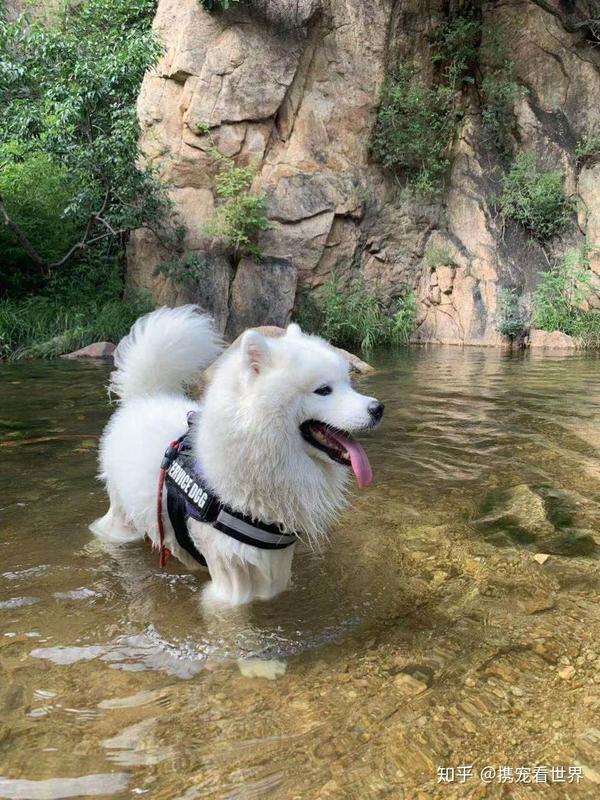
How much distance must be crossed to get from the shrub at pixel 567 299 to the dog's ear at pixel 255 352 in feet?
50.5

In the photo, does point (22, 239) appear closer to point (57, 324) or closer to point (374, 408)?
point (57, 324)

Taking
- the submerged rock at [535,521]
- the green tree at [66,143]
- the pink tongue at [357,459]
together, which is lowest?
the submerged rock at [535,521]

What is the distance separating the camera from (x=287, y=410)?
88.3 inches

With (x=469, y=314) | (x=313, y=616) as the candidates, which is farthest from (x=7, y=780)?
(x=469, y=314)

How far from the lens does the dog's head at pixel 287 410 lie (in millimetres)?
2217

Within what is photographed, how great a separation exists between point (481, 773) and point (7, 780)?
1.34 meters

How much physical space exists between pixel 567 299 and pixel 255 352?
53.0 feet

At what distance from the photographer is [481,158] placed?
1789 centimetres

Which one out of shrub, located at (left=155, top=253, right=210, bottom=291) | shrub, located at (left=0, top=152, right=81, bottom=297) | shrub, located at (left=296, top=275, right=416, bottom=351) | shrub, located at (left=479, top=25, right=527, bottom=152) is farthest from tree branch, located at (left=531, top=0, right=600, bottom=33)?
shrub, located at (left=0, top=152, right=81, bottom=297)

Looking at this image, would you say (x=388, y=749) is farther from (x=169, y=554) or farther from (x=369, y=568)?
(x=169, y=554)

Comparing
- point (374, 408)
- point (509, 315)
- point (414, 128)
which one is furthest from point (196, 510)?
point (414, 128)

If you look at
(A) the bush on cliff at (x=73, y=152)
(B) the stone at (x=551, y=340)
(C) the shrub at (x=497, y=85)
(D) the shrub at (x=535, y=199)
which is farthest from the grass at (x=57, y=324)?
(C) the shrub at (x=497, y=85)

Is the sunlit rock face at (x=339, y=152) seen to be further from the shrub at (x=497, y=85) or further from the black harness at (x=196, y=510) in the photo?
the black harness at (x=196, y=510)

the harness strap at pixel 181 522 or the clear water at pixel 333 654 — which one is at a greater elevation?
the harness strap at pixel 181 522
